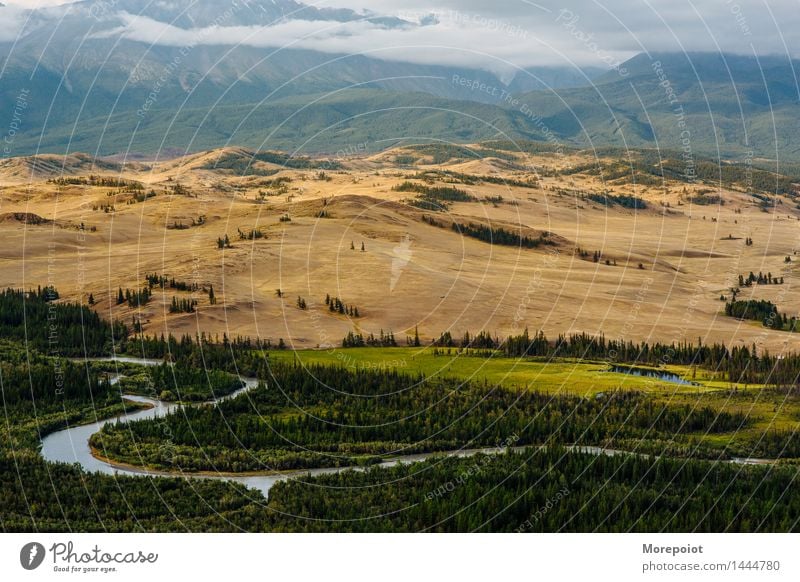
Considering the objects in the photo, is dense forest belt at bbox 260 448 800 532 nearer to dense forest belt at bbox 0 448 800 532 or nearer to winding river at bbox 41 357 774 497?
dense forest belt at bbox 0 448 800 532

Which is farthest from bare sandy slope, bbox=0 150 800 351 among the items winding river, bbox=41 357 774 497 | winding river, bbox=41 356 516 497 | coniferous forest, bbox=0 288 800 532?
winding river, bbox=41 357 774 497

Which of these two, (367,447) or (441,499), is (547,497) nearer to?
(441,499)

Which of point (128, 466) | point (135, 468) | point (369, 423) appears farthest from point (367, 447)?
point (128, 466)

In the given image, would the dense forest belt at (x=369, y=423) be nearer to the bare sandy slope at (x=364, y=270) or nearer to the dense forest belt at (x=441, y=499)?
the dense forest belt at (x=441, y=499)

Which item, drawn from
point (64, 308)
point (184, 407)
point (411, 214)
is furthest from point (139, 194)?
point (184, 407)

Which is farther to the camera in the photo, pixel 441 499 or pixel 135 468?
pixel 135 468

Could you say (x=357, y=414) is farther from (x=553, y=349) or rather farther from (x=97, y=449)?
(x=553, y=349)
